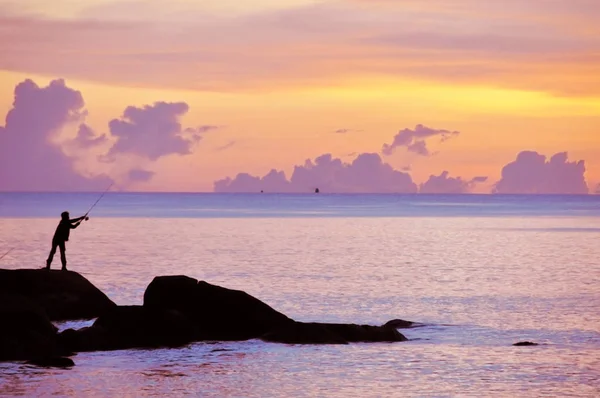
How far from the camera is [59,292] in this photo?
3147 centimetres

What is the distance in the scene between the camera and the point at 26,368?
23.7 meters

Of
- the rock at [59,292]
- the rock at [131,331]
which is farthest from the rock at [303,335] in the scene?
the rock at [59,292]

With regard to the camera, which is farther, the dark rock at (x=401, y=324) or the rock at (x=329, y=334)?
the dark rock at (x=401, y=324)

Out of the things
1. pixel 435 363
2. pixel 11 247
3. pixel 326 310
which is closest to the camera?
pixel 435 363

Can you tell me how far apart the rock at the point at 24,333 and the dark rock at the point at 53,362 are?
55cm

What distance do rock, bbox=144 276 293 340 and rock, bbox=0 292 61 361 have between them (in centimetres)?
360

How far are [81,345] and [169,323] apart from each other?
99.8 inches

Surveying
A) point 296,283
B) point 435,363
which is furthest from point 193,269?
point 435,363

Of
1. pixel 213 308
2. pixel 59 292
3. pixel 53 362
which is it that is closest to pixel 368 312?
pixel 213 308

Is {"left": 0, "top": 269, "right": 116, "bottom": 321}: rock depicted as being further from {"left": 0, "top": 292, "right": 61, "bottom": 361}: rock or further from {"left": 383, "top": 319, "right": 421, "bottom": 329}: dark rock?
{"left": 383, "top": 319, "right": 421, "bottom": 329}: dark rock

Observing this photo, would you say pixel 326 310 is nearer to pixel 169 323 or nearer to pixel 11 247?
pixel 169 323

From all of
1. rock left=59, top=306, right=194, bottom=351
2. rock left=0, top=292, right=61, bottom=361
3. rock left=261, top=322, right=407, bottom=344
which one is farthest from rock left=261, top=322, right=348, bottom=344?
rock left=0, top=292, right=61, bottom=361

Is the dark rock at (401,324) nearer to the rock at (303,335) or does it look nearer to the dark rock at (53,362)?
the rock at (303,335)

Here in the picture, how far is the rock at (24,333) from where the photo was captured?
24.8 metres
